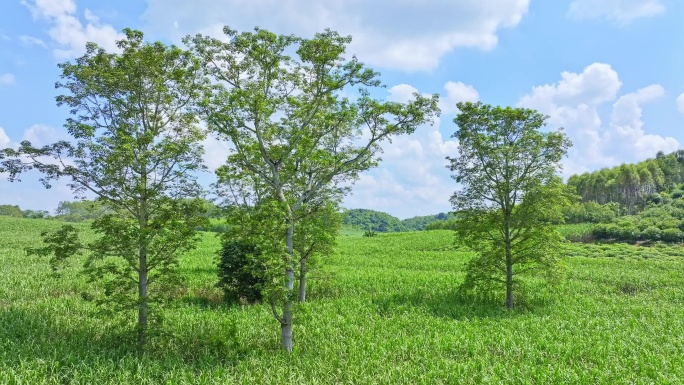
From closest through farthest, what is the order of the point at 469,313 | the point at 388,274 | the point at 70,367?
the point at 70,367 → the point at 469,313 → the point at 388,274

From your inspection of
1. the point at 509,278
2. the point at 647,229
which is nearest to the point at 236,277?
the point at 509,278

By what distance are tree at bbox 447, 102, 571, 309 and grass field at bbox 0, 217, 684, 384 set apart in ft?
6.52

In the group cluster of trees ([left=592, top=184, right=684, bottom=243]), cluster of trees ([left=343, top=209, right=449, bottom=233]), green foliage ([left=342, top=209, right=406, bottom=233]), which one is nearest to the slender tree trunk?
cluster of trees ([left=592, top=184, right=684, bottom=243])

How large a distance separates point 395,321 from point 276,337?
4.19m

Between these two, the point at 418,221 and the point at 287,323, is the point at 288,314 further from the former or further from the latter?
the point at 418,221

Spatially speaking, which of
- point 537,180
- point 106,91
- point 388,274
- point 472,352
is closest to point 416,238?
point 388,274

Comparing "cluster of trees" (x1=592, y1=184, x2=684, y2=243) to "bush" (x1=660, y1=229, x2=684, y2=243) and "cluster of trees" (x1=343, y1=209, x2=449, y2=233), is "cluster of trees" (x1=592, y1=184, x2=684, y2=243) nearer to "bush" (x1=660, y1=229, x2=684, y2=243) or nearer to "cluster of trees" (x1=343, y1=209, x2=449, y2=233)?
"bush" (x1=660, y1=229, x2=684, y2=243)

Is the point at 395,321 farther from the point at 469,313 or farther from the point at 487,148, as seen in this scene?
the point at 487,148

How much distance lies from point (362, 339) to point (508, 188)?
8.91 m

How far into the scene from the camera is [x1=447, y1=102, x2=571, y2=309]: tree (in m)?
15.5

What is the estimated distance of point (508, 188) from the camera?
15.8 metres

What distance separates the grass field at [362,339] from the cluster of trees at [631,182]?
6917 centimetres

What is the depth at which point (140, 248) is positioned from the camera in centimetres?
996

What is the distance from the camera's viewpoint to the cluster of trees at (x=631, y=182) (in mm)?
76125
